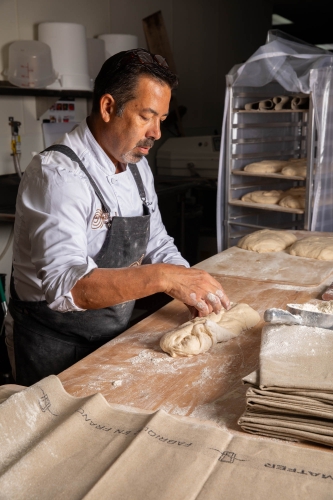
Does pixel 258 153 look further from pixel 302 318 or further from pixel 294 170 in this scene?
pixel 302 318

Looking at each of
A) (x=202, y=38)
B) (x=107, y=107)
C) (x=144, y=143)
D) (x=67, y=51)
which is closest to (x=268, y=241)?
(x=144, y=143)

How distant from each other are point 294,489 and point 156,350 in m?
0.77

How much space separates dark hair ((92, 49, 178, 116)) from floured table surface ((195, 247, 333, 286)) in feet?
3.20

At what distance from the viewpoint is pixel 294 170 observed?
3568 mm

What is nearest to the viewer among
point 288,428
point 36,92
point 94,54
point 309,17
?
point 288,428

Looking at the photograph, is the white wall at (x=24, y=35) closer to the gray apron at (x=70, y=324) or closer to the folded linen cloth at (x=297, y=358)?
the gray apron at (x=70, y=324)

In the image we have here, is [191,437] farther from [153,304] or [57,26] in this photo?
[57,26]

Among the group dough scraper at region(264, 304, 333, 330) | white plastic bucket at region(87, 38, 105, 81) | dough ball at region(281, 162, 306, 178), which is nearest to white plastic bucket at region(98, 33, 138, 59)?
white plastic bucket at region(87, 38, 105, 81)

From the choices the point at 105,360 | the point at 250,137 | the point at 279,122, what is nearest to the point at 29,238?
the point at 105,360

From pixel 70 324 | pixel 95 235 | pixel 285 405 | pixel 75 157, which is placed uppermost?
pixel 75 157

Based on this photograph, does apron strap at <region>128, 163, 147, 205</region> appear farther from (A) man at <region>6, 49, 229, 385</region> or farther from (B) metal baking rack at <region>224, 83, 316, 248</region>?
(B) metal baking rack at <region>224, 83, 316, 248</region>

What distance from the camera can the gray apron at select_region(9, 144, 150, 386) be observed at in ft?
6.46

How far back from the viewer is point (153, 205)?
89.1 inches

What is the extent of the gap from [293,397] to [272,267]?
1426 mm
